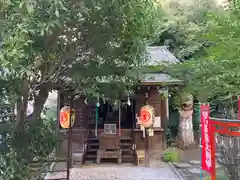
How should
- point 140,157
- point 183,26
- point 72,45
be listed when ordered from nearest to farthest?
point 72,45, point 140,157, point 183,26

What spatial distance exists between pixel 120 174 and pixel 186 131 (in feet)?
15.8

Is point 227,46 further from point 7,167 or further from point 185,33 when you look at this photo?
point 185,33

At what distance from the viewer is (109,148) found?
9883mm

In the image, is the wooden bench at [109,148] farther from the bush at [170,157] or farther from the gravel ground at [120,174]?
the bush at [170,157]

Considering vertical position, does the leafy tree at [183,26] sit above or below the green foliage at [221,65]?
above

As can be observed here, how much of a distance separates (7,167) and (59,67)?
156 cm

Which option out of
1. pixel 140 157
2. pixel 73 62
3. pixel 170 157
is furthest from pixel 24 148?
pixel 170 157

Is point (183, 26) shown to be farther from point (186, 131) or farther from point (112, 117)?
point (112, 117)

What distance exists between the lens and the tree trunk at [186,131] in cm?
1231

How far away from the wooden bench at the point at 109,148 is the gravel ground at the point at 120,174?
479 millimetres

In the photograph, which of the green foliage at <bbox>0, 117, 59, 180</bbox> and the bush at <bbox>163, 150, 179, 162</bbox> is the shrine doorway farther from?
Answer: the green foliage at <bbox>0, 117, 59, 180</bbox>

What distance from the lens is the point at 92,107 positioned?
11.5m

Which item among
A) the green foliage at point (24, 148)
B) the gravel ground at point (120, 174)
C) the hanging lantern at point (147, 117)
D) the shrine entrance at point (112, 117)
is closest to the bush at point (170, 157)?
the gravel ground at point (120, 174)

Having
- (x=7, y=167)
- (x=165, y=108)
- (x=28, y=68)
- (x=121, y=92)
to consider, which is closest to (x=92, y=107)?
(x=165, y=108)
